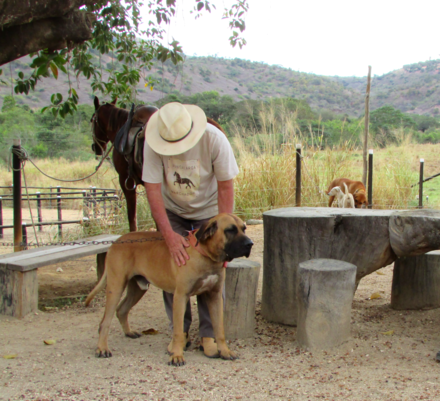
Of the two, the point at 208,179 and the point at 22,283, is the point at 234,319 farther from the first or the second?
the point at 22,283

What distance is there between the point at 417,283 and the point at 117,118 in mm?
3885

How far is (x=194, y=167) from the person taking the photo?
3160 mm

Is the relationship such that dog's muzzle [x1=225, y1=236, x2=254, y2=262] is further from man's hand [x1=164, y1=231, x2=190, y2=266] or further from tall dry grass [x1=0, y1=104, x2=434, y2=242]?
tall dry grass [x1=0, y1=104, x2=434, y2=242]

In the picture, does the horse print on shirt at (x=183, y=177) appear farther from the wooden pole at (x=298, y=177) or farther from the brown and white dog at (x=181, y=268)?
the wooden pole at (x=298, y=177)

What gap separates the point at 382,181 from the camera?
10.9 m

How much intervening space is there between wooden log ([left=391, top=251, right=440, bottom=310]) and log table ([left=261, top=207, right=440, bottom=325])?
0.52m

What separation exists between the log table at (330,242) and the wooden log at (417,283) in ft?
1.71

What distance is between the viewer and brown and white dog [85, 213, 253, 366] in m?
2.82

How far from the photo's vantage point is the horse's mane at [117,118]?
5488mm

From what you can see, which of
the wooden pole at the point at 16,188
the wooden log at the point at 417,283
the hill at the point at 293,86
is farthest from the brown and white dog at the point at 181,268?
the hill at the point at 293,86

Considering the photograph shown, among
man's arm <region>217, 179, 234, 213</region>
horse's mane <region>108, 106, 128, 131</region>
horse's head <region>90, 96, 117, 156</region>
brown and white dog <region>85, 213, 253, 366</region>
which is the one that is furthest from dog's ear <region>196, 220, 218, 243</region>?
horse's head <region>90, 96, 117, 156</region>

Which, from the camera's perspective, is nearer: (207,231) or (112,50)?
(207,231)

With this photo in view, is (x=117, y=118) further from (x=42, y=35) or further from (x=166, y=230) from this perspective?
(x=166, y=230)

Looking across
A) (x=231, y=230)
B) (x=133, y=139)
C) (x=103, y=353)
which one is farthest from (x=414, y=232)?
(x=133, y=139)
